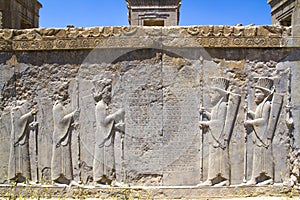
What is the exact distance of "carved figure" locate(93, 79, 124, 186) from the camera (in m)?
5.71

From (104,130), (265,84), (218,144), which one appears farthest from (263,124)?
(104,130)

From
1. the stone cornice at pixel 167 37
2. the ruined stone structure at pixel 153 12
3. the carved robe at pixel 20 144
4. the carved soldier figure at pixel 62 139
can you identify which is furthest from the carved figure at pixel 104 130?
the ruined stone structure at pixel 153 12

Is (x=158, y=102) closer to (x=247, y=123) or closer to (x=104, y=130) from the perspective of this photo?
(x=104, y=130)

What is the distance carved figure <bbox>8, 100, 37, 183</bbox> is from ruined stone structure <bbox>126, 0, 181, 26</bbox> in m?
9.62

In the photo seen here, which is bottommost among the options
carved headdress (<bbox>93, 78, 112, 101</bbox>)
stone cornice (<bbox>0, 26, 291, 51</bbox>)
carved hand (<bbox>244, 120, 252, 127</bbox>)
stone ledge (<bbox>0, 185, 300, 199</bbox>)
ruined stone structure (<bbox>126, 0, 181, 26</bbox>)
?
stone ledge (<bbox>0, 185, 300, 199</bbox>)

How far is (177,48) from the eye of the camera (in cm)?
572

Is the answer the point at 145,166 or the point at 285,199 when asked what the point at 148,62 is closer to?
the point at 145,166

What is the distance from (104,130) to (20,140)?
154cm

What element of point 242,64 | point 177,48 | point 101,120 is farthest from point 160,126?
point 242,64

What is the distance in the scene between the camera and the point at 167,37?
18.7 feet

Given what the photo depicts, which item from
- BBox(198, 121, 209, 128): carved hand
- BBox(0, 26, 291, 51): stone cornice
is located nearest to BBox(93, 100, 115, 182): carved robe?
BBox(0, 26, 291, 51): stone cornice

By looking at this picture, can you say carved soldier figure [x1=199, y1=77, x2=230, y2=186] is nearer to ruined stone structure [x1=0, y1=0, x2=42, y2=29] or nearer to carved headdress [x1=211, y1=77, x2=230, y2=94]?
carved headdress [x1=211, y1=77, x2=230, y2=94]

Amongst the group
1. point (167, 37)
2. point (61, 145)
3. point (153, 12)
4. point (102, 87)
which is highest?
point (153, 12)

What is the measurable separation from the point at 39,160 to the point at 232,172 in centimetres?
348
